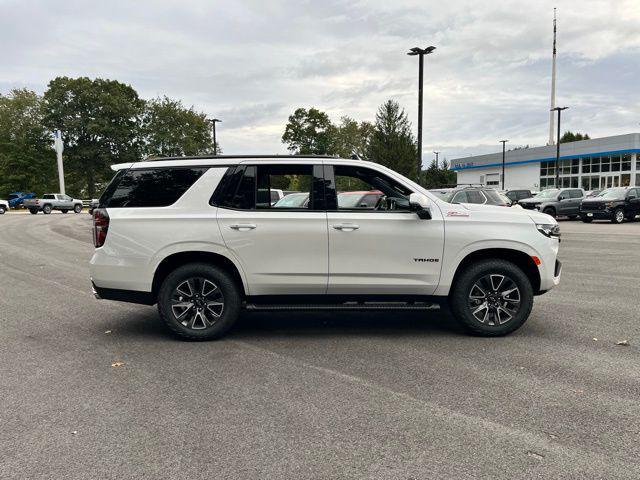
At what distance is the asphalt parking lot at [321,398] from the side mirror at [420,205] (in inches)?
53.6

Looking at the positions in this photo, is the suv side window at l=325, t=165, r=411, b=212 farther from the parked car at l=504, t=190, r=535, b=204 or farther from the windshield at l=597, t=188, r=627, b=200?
the parked car at l=504, t=190, r=535, b=204

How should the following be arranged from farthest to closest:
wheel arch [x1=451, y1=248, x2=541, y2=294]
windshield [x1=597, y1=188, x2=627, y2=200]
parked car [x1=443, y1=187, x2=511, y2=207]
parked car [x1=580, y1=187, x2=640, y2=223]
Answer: windshield [x1=597, y1=188, x2=627, y2=200] → parked car [x1=580, y1=187, x2=640, y2=223] → parked car [x1=443, y1=187, x2=511, y2=207] → wheel arch [x1=451, y1=248, x2=541, y2=294]

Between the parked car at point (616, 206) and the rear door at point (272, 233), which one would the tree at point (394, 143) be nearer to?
the parked car at point (616, 206)

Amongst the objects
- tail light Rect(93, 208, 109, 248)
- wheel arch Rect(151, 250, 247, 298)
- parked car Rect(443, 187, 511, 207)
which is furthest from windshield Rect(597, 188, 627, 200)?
tail light Rect(93, 208, 109, 248)

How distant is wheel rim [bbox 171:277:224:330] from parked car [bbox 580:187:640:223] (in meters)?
23.4

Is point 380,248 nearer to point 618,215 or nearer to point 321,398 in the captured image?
point 321,398

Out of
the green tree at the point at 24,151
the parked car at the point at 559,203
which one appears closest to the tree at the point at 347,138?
the green tree at the point at 24,151

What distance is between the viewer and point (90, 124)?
193 feet

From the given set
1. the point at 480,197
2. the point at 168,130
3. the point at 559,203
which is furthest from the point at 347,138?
the point at 480,197

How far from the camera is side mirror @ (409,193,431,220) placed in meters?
5.10

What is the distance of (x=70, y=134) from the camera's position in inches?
2363

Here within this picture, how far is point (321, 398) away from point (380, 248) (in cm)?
189

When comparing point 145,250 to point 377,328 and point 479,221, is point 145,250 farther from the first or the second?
point 479,221

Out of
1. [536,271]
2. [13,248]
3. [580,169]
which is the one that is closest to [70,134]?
[13,248]
